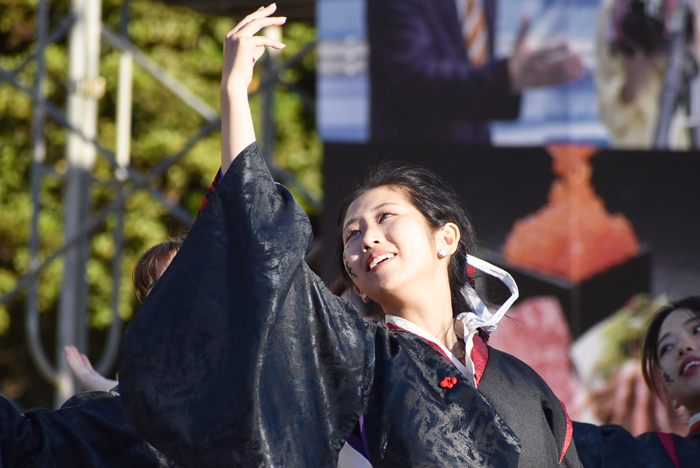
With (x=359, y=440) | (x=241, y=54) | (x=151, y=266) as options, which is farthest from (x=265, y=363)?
(x=151, y=266)

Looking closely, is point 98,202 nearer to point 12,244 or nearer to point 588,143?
point 12,244

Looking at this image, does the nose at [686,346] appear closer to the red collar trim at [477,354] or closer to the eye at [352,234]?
the red collar trim at [477,354]

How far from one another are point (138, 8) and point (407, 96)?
460cm

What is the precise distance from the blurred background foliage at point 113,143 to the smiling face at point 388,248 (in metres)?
5.08

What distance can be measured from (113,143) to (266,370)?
6.08 metres

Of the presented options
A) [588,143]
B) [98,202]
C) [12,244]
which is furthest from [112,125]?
[588,143]

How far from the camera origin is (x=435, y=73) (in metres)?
2.99

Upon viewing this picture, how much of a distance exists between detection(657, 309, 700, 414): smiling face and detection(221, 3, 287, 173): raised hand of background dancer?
1.20m

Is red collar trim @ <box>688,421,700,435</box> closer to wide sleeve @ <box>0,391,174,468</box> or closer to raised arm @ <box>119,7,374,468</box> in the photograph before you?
raised arm @ <box>119,7,374,468</box>

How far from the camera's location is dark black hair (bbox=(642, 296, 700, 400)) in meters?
1.92

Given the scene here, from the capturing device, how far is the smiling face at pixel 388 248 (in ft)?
4.48

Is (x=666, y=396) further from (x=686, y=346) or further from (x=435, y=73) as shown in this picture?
(x=435, y=73)

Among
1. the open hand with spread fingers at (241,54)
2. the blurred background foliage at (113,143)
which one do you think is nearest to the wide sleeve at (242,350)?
the open hand with spread fingers at (241,54)

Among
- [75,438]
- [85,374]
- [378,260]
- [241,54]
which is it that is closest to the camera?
[241,54]
